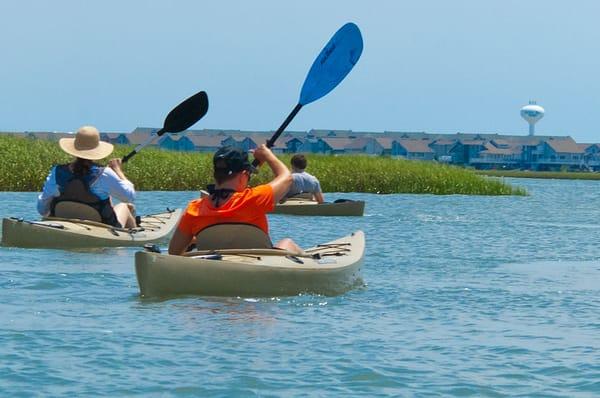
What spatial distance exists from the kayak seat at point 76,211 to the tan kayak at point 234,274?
146 inches

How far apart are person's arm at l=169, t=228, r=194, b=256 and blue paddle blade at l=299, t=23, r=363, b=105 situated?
8.50 feet

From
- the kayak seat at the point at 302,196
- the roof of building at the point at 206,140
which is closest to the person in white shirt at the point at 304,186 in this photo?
the kayak seat at the point at 302,196

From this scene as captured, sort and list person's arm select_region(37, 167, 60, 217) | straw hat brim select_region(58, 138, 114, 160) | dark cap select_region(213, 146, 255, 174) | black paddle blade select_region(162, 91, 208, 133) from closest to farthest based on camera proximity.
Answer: dark cap select_region(213, 146, 255, 174)
straw hat brim select_region(58, 138, 114, 160)
person's arm select_region(37, 167, 60, 217)
black paddle blade select_region(162, 91, 208, 133)

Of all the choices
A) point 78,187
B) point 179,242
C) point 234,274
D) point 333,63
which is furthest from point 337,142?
point 234,274

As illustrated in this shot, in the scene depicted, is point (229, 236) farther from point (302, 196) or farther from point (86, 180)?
point (302, 196)

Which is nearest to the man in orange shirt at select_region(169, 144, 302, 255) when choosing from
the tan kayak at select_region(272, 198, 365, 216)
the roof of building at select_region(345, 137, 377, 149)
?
the tan kayak at select_region(272, 198, 365, 216)

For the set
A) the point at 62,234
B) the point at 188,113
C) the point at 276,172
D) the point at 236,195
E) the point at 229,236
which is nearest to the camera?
the point at 276,172

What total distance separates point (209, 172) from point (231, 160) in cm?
2232

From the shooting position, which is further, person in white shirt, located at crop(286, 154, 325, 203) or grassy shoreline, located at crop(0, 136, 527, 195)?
grassy shoreline, located at crop(0, 136, 527, 195)

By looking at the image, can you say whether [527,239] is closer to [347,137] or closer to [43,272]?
[43,272]

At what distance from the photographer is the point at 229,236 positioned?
374 inches

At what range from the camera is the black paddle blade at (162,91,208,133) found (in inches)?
565

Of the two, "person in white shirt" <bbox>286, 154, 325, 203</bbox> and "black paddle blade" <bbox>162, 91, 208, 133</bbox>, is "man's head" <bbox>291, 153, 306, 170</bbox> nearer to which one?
"person in white shirt" <bbox>286, 154, 325, 203</bbox>

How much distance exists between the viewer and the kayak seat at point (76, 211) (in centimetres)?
1315
